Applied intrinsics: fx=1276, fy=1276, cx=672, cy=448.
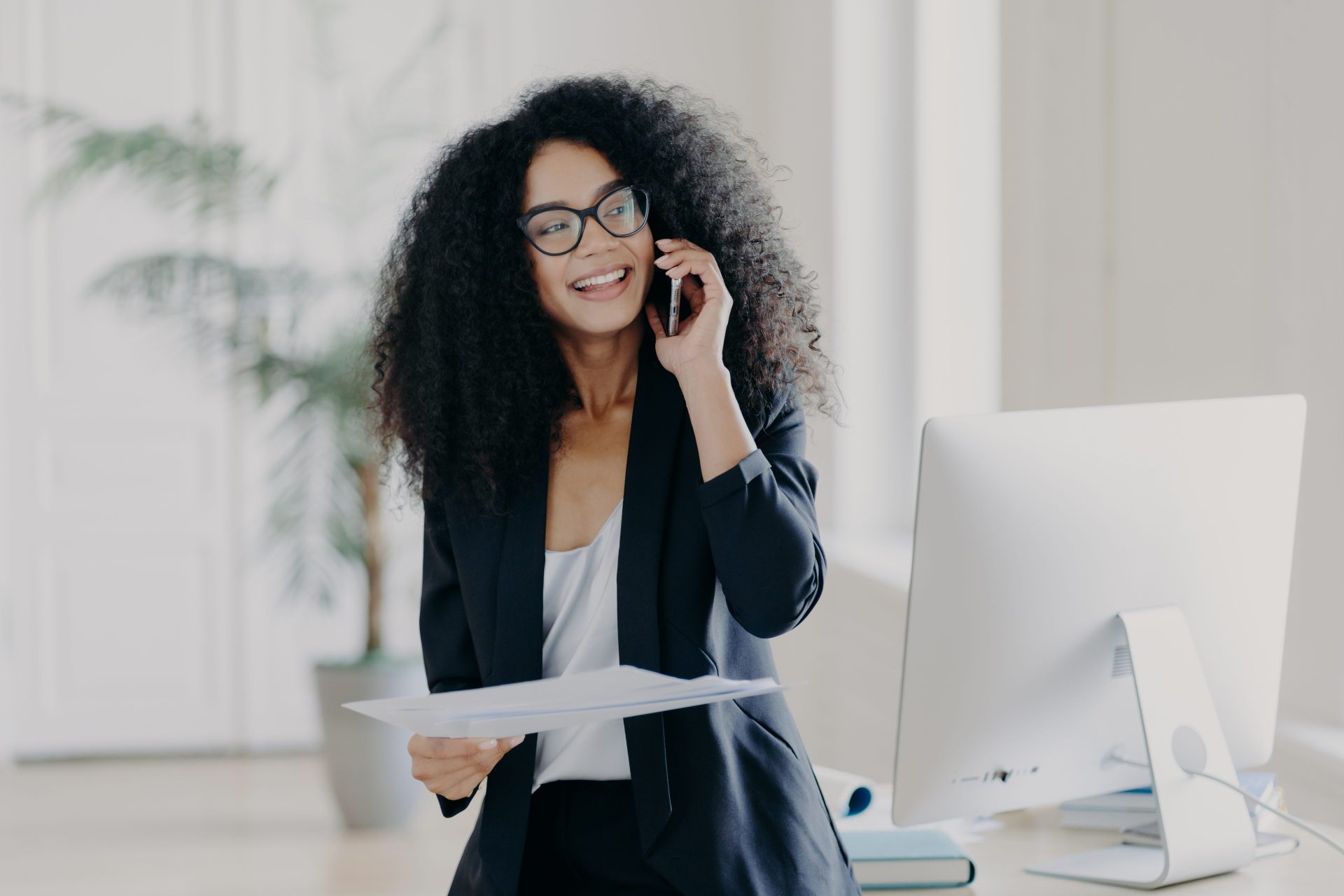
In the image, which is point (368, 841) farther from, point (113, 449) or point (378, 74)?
point (378, 74)

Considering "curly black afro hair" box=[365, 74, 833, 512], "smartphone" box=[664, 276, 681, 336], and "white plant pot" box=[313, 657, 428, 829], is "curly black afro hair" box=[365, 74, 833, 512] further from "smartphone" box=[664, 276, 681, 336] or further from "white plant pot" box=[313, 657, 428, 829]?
"white plant pot" box=[313, 657, 428, 829]

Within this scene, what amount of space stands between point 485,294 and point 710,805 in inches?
23.9

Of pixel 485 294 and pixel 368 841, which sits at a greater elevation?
pixel 485 294

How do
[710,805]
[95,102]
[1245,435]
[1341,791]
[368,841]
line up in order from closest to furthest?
[710,805] < [1245,435] < [1341,791] < [368,841] < [95,102]

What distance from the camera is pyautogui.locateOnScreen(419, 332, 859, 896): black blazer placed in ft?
3.84

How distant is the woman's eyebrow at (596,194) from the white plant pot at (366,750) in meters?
2.65

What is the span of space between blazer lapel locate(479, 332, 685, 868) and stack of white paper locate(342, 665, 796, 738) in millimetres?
188

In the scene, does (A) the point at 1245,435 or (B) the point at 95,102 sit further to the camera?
Result: (B) the point at 95,102

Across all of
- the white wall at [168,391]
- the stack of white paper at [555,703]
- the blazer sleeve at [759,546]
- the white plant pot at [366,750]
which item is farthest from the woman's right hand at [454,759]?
the white wall at [168,391]

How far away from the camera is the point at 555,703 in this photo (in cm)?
95

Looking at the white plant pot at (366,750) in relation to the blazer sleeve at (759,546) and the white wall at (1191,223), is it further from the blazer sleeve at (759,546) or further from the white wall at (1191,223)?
the blazer sleeve at (759,546)

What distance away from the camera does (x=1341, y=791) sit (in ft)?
5.50

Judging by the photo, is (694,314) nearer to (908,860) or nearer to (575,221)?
(575,221)

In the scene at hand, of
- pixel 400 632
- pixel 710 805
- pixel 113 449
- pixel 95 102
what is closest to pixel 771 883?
pixel 710 805
